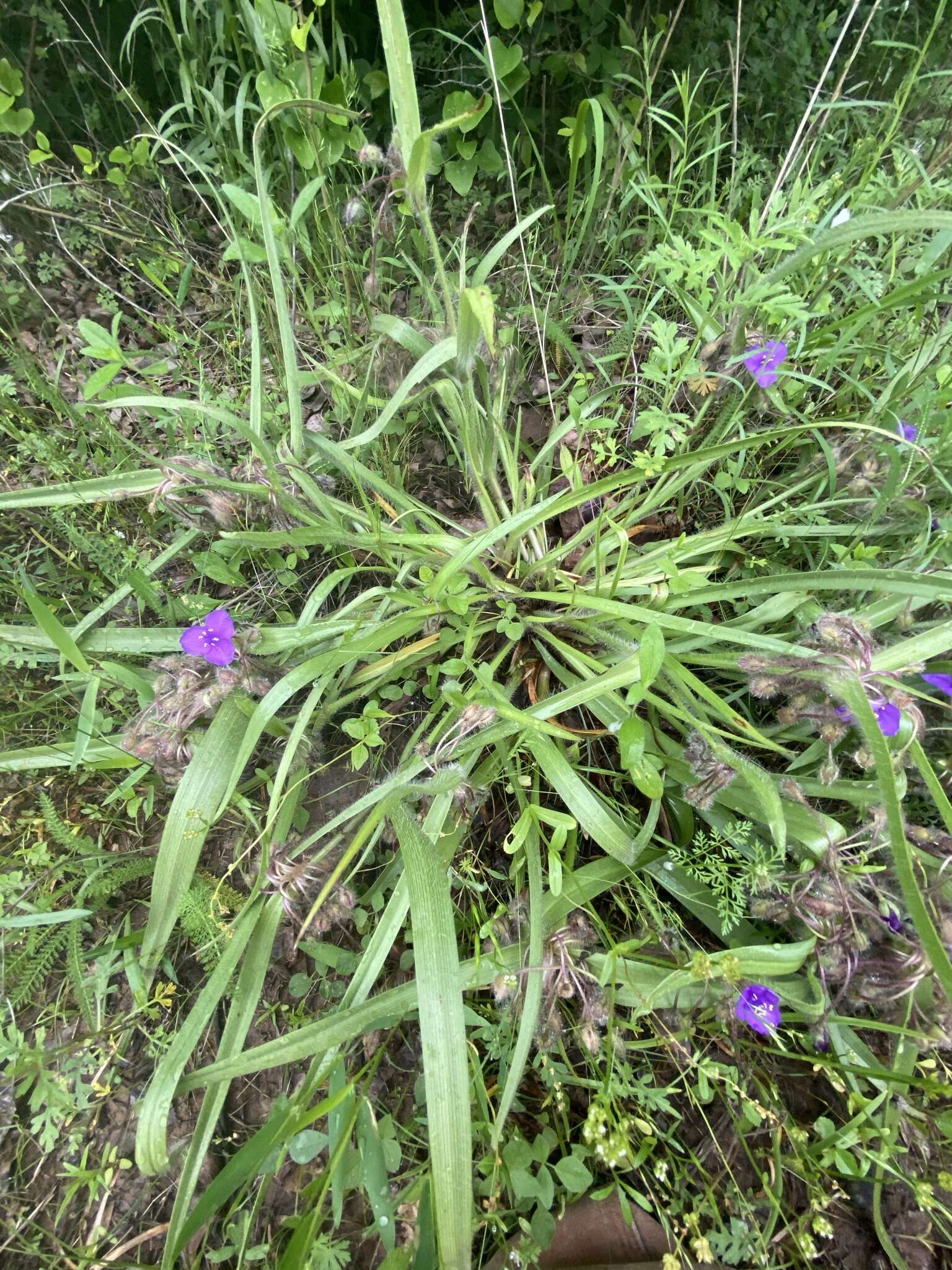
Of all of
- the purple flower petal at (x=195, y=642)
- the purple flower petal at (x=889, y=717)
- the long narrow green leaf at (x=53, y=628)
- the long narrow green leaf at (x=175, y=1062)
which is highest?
the long narrow green leaf at (x=53, y=628)

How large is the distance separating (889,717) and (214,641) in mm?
1141

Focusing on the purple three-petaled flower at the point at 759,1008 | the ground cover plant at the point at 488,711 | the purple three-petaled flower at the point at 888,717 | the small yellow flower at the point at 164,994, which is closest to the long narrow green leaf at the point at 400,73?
the ground cover plant at the point at 488,711

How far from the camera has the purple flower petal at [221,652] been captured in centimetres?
115

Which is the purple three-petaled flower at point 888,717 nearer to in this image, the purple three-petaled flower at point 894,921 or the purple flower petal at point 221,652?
the purple three-petaled flower at point 894,921

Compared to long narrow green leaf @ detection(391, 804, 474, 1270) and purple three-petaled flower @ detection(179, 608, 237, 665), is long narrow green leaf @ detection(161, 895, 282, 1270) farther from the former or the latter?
purple three-petaled flower @ detection(179, 608, 237, 665)

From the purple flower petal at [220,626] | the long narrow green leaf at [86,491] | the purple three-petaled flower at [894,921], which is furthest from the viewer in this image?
the long narrow green leaf at [86,491]

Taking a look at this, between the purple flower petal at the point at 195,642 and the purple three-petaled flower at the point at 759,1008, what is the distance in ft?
3.56

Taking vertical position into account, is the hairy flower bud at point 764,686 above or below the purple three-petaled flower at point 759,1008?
above

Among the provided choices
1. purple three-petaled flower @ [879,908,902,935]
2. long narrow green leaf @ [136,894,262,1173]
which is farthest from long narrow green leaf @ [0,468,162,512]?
purple three-petaled flower @ [879,908,902,935]

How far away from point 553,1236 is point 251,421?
5.13 feet

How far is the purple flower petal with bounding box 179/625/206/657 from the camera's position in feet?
3.85

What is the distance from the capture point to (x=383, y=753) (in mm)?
1477

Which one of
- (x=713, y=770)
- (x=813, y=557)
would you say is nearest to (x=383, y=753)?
(x=713, y=770)

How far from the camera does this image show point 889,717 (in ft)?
3.33
